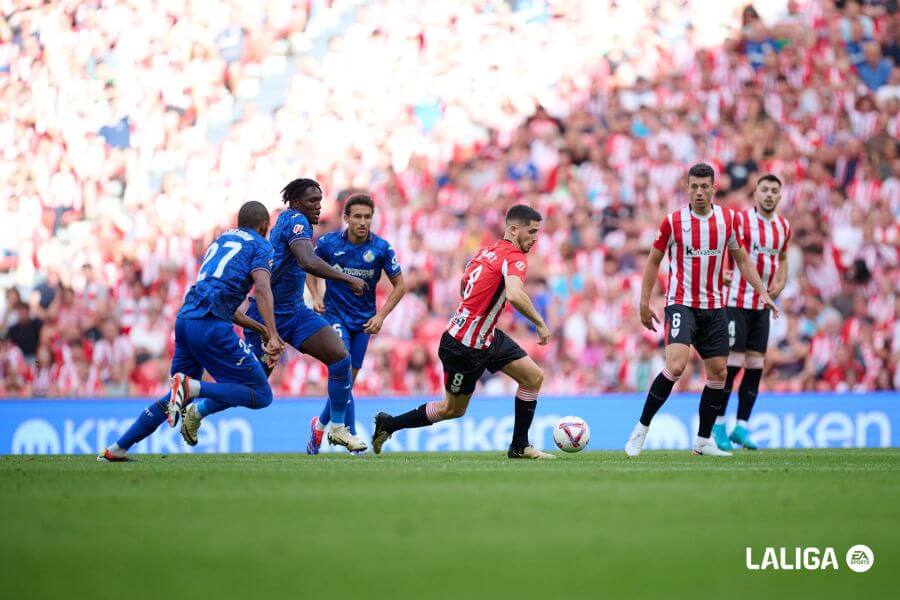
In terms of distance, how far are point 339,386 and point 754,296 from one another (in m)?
3.91

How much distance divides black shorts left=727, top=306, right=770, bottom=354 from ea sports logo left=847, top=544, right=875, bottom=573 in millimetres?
6700

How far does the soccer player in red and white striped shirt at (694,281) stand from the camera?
10.3 m

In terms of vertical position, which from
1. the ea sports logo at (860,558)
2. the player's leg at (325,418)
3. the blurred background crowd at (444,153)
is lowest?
the ea sports logo at (860,558)

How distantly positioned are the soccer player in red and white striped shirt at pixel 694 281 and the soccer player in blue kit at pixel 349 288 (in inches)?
84.3

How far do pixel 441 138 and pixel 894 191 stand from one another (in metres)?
6.23

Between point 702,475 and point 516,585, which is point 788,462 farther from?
point 516,585

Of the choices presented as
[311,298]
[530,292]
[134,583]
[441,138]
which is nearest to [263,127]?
[441,138]

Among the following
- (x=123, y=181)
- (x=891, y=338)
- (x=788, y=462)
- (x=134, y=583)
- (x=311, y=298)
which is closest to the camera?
(x=134, y=583)

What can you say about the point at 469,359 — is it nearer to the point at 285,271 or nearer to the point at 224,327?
the point at 285,271

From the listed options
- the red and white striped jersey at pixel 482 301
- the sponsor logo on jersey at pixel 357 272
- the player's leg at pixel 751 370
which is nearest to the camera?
the red and white striped jersey at pixel 482 301

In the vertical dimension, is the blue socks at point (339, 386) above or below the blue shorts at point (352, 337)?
below

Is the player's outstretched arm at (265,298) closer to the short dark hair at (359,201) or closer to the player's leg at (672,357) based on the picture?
the short dark hair at (359,201)

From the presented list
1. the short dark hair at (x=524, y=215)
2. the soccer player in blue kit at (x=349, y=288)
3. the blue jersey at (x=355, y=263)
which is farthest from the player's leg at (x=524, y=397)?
the blue jersey at (x=355, y=263)

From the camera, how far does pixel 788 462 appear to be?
9.86 meters
